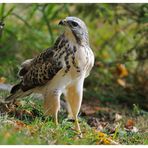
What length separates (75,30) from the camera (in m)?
6.66

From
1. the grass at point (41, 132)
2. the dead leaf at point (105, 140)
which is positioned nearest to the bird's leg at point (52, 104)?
the grass at point (41, 132)

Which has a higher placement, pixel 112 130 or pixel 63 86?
pixel 63 86

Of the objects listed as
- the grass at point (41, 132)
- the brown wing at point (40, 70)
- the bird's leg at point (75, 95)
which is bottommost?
the grass at point (41, 132)

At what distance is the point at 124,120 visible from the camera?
8258mm

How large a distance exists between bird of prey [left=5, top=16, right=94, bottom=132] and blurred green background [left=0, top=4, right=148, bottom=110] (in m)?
2.50

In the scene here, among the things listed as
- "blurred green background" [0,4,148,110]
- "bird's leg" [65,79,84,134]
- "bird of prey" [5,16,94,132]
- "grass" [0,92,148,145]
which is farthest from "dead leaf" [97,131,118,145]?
"blurred green background" [0,4,148,110]

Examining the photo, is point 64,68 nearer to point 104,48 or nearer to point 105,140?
point 105,140

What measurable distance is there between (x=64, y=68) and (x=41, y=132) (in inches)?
37.4

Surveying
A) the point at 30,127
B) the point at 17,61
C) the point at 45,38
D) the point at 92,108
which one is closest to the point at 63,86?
the point at 30,127

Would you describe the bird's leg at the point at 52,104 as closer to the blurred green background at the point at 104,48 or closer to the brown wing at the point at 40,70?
the brown wing at the point at 40,70

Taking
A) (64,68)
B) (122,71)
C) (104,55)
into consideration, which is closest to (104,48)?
(104,55)

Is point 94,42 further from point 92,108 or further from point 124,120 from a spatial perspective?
point 124,120

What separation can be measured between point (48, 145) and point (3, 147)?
0.57m

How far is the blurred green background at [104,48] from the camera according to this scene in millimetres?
10070
